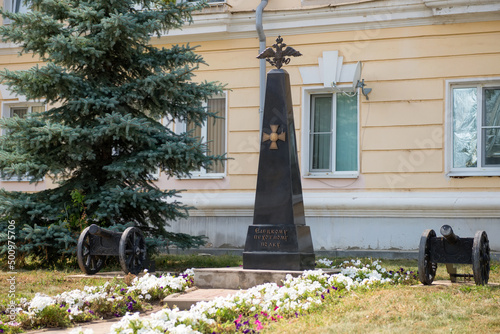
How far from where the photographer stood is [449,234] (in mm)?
7562

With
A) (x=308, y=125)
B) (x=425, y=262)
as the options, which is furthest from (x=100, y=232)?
(x=308, y=125)

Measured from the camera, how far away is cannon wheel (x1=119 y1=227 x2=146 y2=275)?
8.98m

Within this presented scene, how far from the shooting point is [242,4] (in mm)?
14805

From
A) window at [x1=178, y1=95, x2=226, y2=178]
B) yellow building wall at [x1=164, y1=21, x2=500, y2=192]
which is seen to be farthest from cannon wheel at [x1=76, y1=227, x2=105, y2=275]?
window at [x1=178, y1=95, x2=226, y2=178]

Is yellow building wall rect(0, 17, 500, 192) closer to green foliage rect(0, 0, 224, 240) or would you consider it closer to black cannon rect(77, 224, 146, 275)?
green foliage rect(0, 0, 224, 240)

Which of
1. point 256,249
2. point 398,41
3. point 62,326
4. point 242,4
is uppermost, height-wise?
point 242,4

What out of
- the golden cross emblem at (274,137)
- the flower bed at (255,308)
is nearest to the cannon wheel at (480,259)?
the flower bed at (255,308)

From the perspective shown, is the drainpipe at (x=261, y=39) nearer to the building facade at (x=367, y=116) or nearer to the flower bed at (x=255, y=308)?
the building facade at (x=367, y=116)

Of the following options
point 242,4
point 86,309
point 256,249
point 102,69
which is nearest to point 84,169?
point 102,69

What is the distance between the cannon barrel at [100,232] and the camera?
9.06 m

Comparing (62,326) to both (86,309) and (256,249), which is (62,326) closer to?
(86,309)

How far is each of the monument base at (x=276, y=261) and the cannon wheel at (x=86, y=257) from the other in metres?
2.28

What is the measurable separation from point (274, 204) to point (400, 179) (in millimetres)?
5362

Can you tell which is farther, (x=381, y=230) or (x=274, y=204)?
(x=381, y=230)
